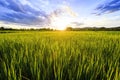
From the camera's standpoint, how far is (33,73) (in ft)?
3.04

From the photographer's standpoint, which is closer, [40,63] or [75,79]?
[75,79]

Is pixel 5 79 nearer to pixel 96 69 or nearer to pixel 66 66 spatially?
pixel 66 66

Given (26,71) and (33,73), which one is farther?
(26,71)

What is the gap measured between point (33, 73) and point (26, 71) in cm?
14

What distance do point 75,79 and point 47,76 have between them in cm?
18

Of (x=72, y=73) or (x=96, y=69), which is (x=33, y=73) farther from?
(x=96, y=69)

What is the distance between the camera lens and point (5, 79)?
0.89 m

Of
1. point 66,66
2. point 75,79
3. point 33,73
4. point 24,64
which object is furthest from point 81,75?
point 24,64

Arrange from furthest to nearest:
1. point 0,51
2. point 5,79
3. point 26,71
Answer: point 0,51, point 26,71, point 5,79

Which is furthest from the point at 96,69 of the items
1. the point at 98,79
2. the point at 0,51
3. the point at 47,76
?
the point at 0,51

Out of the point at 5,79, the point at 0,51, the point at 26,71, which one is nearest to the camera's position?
the point at 5,79

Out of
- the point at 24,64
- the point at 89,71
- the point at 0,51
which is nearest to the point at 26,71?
the point at 24,64

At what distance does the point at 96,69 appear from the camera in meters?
1.07

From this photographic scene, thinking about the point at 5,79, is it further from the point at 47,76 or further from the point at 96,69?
the point at 96,69
